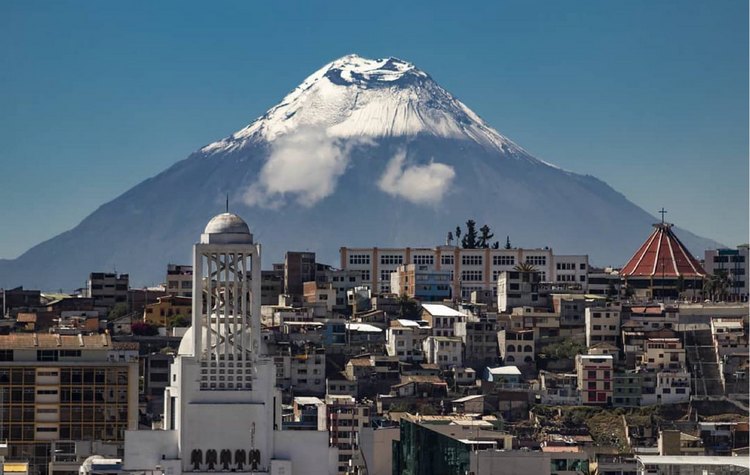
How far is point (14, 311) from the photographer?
11362cm

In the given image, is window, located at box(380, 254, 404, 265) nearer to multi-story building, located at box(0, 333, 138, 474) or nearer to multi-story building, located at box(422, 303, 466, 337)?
multi-story building, located at box(422, 303, 466, 337)

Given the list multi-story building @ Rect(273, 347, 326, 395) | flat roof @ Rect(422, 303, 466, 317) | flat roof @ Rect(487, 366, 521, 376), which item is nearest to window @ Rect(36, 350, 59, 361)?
multi-story building @ Rect(273, 347, 326, 395)

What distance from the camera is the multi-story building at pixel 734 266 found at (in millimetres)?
131875

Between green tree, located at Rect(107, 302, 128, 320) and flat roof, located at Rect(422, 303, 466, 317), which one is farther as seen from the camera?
green tree, located at Rect(107, 302, 128, 320)

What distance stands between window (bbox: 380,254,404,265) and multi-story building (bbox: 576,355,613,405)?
35.0m

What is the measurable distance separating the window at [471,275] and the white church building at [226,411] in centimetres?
9031

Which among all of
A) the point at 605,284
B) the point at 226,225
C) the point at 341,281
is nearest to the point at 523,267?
the point at 341,281

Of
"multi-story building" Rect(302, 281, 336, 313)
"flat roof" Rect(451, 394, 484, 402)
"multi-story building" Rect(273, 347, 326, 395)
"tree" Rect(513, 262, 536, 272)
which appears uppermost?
"tree" Rect(513, 262, 536, 272)

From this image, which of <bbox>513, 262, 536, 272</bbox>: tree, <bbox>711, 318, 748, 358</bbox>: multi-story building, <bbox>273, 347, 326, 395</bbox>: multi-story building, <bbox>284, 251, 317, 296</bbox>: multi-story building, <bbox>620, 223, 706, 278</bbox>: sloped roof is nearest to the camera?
<bbox>273, 347, 326, 395</bbox>: multi-story building

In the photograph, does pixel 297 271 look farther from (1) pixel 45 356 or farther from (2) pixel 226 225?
(2) pixel 226 225

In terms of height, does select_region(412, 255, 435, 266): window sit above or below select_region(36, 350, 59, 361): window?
above

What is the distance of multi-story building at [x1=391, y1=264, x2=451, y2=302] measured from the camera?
12362 centimetres

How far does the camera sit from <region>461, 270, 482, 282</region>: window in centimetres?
13150

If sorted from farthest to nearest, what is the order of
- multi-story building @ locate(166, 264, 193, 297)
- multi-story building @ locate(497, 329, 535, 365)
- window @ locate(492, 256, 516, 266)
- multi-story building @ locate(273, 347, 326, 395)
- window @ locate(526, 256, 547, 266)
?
window @ locate(526, 256, 547, 266) < window @ locate(492, 256, 516, 266) < multi-story building @ locate(166, 264, 193, 297) < multi-story building @ locate(497, 329, 535, 365) < multi-story building @ locate(273, 347, 326, 395)
